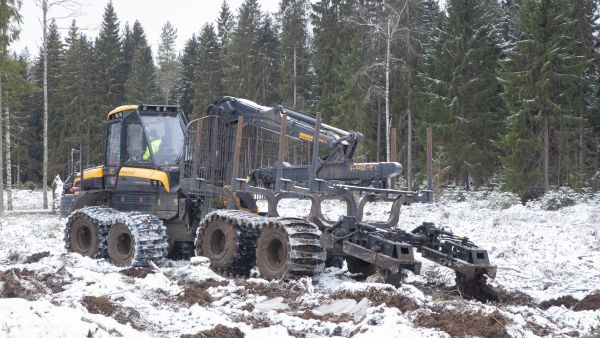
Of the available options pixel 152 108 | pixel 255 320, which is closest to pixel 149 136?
pixel 152 108

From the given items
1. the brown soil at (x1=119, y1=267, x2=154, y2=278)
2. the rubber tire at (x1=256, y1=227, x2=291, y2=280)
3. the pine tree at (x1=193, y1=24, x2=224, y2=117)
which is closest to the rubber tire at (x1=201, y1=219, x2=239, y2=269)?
the rubber tire at (x1=256, y1=227, x2=291, y2=280)

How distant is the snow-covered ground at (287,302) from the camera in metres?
5.55

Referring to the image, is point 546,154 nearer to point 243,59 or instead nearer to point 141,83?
point 243,59

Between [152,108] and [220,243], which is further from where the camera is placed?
[152,108]

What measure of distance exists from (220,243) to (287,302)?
3.03 m

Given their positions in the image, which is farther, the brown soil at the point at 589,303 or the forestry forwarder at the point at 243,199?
the forestry forwarder at the point at 243,199

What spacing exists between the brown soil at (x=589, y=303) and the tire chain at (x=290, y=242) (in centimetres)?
331

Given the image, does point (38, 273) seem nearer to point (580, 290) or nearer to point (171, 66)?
point (580, 290)

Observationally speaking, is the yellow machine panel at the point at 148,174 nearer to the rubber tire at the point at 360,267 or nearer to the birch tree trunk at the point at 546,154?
the rubber tire at the point at 360,267

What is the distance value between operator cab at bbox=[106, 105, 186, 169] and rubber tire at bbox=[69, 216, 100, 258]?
1.30 meters

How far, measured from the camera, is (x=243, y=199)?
10.9 m

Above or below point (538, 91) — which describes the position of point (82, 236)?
below

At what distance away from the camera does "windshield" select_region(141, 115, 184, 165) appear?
1166 cm

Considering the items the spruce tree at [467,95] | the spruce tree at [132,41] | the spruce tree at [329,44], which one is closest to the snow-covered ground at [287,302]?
the spruce tree at [467,95]
